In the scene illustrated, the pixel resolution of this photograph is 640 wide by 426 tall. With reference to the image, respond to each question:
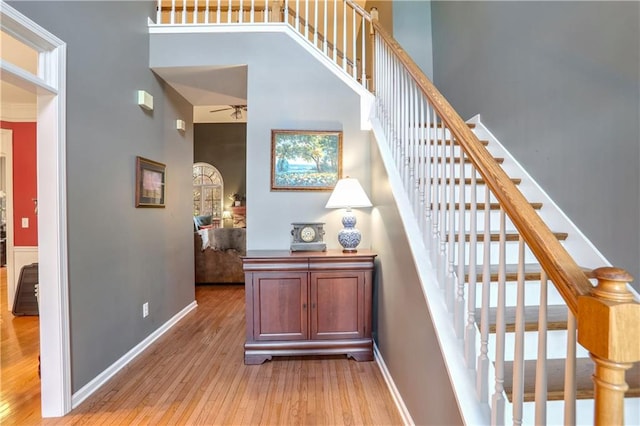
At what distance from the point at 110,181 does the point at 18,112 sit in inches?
119

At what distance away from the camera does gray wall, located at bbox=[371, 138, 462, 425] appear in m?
1.40

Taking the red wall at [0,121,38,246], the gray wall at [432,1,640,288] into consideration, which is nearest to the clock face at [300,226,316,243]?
the gray wall at [432,1,640,288]

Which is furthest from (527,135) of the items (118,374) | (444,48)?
(118,374)

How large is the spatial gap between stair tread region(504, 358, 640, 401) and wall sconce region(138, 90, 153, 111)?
3.30m

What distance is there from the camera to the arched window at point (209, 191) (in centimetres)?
956

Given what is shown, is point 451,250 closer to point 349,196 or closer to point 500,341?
point 500,341

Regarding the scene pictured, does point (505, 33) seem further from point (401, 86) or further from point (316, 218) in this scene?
point (316, 218)

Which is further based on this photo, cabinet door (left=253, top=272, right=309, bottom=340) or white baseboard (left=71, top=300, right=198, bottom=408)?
cabinet door (left=253, top=272, right=309, bottom=340)

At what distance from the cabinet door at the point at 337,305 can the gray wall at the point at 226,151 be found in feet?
24.4

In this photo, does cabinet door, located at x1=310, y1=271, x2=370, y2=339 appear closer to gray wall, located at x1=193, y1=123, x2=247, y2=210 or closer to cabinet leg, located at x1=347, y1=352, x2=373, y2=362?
cabinet leg, located at x1=347, y1=352, x2=373, y2=362

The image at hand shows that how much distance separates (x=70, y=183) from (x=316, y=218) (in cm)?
189

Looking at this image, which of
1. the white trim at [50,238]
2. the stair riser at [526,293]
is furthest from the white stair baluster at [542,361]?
the white trim at [50,238]

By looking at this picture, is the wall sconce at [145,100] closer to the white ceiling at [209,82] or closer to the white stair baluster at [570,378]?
the white ceiling at [209,82]

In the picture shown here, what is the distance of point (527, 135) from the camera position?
2385 millimetres
